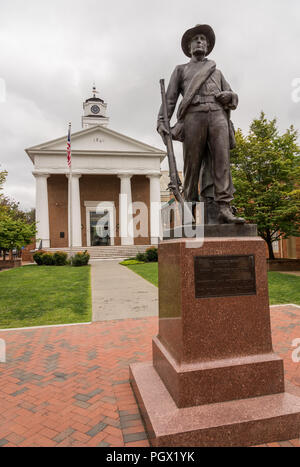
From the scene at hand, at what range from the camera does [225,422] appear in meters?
2.43

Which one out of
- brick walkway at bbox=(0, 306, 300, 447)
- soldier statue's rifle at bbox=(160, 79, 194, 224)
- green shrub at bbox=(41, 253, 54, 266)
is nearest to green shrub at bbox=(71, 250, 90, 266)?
green shrub at bbox=(41, 253, 54, 266)

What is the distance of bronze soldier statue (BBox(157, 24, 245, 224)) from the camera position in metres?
3.37

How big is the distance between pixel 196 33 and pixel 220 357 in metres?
3.63

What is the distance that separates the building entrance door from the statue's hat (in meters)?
29.0

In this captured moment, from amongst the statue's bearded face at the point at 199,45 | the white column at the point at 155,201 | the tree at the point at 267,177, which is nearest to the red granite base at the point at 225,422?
the statue's bearded face at the point at 199,45

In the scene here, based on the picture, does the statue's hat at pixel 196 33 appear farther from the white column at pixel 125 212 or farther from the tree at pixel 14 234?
the white column at pixel 125 212

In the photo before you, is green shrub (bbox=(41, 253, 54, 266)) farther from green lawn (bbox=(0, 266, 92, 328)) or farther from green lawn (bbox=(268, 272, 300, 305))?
green lawn (bbox=(268, 272, 300, 305))

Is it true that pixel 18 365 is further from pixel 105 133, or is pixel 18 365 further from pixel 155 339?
pixel 105 133

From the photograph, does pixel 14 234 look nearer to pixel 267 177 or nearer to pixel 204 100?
pixel 267 177

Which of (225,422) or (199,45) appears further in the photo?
(199,45)

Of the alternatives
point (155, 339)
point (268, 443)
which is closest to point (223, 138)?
Result: point (155, 339)

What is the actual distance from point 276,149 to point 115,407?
1694 centimetres

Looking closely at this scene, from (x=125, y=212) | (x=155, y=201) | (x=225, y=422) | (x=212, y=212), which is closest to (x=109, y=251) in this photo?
(x=125, y=212)

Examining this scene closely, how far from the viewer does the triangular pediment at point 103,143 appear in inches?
1188
